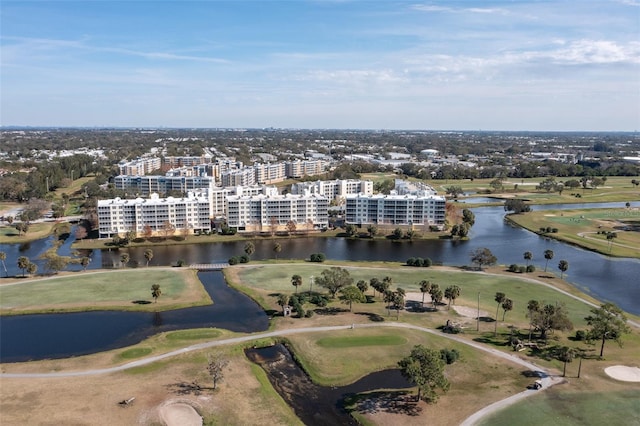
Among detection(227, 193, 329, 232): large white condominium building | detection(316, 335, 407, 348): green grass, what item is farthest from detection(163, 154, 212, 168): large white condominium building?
detection(316, 335, 407, 348): green grass

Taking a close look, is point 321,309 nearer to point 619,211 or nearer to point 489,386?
point 489,386

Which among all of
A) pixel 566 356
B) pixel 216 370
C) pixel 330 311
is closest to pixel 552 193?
pixel 330 311

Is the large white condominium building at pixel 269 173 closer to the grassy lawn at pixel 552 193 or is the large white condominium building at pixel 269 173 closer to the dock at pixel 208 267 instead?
the grassy lawn at pixel 552 193

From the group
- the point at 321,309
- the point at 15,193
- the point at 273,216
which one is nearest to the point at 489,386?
the point at 321,309

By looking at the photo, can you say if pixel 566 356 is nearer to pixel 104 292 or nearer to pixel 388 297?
pixel 388 297

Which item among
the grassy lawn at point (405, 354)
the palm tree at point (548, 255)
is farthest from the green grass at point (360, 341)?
the palm tree at point (548, 255)

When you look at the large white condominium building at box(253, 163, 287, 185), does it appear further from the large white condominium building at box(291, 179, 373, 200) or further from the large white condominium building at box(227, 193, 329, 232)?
the large white condominium building at box(227, 193, 329, 232)
